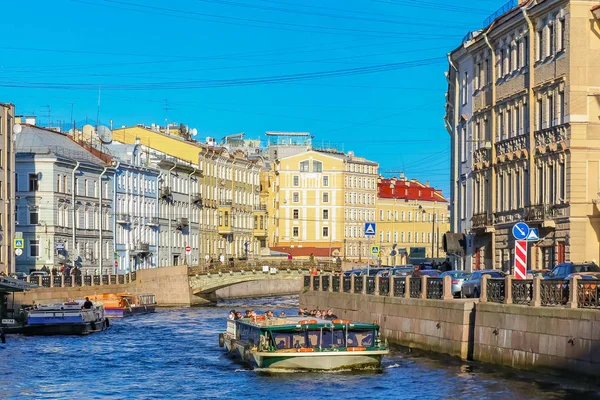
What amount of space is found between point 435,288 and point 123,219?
67065 mm

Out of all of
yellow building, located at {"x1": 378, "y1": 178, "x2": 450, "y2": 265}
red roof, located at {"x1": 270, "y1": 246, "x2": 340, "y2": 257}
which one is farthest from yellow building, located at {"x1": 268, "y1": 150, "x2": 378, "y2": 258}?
yellow building, located at {"x1": 378, "y1": 178, "x2": 450, "y2": 265}

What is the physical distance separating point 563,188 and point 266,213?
95421 millimetres

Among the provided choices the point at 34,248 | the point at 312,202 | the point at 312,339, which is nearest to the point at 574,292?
the point at 312,339

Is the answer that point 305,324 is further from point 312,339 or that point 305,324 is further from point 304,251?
point 304,251

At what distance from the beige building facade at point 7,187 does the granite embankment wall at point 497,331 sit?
40113mm

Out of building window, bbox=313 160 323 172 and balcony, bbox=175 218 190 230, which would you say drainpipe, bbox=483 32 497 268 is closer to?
balcony, bbox=175 218 190 230

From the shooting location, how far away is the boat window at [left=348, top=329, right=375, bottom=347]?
39.5 m

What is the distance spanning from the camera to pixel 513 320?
3619 cm

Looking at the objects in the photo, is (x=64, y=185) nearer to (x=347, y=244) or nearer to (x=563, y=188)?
(x=563, y=188)

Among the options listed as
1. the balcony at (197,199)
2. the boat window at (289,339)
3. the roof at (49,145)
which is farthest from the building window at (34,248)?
the boat window at (289,339)

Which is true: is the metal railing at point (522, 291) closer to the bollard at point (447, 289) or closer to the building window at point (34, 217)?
the bollard at point (447, 289)

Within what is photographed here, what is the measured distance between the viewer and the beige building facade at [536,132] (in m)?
56.0

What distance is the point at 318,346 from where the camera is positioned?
128 ft

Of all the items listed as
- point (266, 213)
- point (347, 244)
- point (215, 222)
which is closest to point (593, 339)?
point (215, 222)
